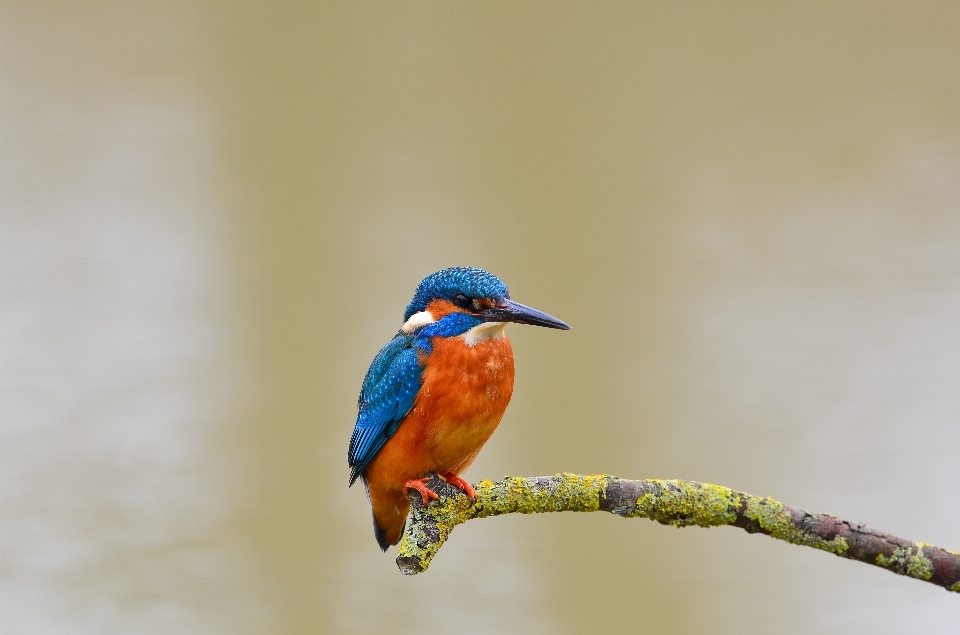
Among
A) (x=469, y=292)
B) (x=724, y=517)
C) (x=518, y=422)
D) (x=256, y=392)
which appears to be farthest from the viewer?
(x=256, y=392)

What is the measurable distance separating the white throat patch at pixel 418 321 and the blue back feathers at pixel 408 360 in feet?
0.04

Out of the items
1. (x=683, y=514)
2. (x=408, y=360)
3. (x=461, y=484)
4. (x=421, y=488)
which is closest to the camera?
(x=683, y=514)

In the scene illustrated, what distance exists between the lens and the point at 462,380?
2.97 m

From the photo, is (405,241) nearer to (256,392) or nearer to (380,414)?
(256,392)

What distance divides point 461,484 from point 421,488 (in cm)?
16

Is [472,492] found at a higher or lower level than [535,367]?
lower

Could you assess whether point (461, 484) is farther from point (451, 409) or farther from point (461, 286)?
point (461, 286)

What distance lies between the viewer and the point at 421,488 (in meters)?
2.96


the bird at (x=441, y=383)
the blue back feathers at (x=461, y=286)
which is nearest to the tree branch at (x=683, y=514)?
the bird at (x=441, y=383)

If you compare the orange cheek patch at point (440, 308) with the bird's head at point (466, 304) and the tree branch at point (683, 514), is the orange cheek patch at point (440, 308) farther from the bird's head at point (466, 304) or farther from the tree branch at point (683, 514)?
the tree branch at point (683, 514)

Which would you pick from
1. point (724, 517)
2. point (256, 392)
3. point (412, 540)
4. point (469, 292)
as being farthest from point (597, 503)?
point (256, 392)

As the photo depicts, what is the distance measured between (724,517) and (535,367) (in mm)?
2813

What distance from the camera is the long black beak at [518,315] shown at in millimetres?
2816

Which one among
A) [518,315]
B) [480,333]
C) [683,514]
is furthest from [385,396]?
[683,514]
